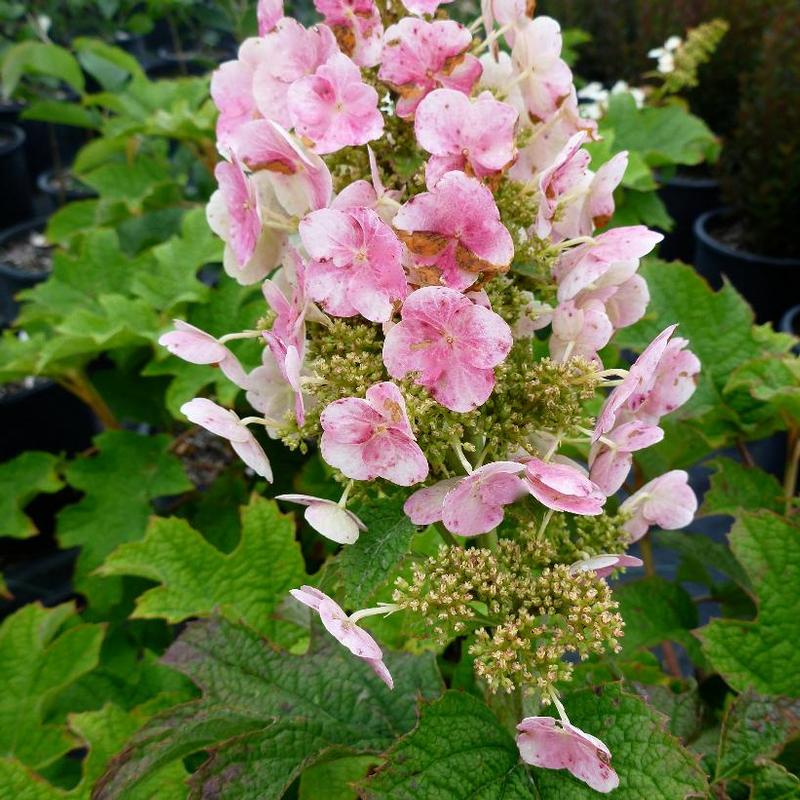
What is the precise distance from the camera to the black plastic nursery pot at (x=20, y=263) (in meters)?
3.40

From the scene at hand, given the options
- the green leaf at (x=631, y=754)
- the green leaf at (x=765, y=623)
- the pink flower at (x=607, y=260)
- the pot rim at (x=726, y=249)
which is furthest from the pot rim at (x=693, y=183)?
the green leaf at (x=631, y=754)

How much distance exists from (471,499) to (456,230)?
20 cm

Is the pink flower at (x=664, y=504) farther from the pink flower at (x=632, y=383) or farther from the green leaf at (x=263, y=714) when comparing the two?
the green leaf at (x=263, y=714)

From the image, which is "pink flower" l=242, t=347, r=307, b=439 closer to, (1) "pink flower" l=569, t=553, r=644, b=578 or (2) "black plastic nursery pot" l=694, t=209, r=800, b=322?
(1) "pink flower" l=569, t=553, r=644, b=578

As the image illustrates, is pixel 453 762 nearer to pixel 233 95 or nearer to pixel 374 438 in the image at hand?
pixel 374 438

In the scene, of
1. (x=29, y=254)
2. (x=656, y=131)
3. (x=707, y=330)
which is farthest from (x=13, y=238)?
(x=707, y=330)

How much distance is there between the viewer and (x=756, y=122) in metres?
3.46

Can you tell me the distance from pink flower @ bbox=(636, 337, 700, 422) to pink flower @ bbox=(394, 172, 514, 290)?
208 mm

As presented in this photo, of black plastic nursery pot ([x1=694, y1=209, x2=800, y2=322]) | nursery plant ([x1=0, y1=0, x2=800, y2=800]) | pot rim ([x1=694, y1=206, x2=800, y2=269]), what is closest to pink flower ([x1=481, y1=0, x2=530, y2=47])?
nursery plant ([x1=0, y1=0, x2=800, y2=800])

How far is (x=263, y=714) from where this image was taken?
88 cm

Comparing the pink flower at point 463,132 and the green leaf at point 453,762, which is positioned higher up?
the pink flower at point 463,132

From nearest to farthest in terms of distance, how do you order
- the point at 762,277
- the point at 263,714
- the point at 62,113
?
1. the point at 263,714
2. the point at 62,113
3. the point at 762,277

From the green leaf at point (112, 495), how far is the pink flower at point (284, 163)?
104cm

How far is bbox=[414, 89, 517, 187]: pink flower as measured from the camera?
27.4 inches
